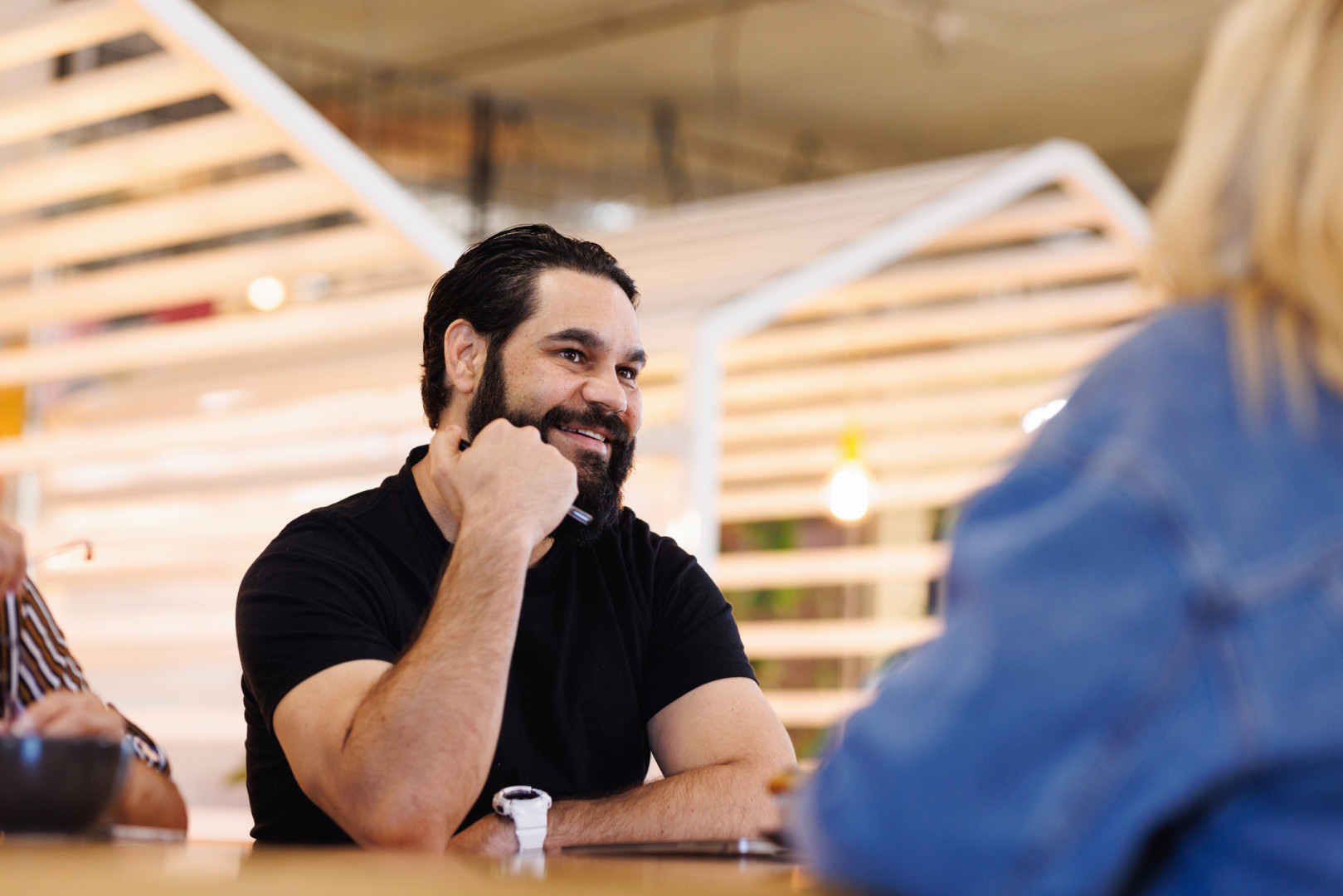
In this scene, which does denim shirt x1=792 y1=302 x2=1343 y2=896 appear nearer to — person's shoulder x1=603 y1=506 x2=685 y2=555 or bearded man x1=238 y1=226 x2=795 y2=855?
bearded man x1=238 y1=226 x2=795 y2=855

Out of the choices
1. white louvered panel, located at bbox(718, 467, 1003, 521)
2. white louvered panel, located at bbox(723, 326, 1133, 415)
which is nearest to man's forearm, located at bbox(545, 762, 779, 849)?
white louvered panel, located at bbox(723, 326, 1133, 415)

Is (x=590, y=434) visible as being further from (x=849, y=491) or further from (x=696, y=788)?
(x=849, y=491)

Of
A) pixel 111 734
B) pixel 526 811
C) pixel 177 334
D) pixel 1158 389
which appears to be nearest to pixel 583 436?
pixel 526 811

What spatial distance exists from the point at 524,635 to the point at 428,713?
48 centimetres

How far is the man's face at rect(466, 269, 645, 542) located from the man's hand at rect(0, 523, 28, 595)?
1.07m

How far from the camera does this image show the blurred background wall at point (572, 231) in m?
4.06

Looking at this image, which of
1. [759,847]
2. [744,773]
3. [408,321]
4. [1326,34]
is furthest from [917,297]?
[1326,34]

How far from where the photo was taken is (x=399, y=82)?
966 centimetres

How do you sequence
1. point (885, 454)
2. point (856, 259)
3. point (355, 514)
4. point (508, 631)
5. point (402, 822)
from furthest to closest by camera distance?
point (885, 454)
point (856, 259)
point (355, 514)
point (508, 631)
point (402, 822)

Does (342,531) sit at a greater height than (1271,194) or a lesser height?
lesser

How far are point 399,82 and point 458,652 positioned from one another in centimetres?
830

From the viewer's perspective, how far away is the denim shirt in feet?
2.96

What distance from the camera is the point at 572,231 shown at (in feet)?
23.8

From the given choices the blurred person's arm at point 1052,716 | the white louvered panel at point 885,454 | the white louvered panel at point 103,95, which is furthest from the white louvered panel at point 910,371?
the blurred person's arm at point 1052,716
